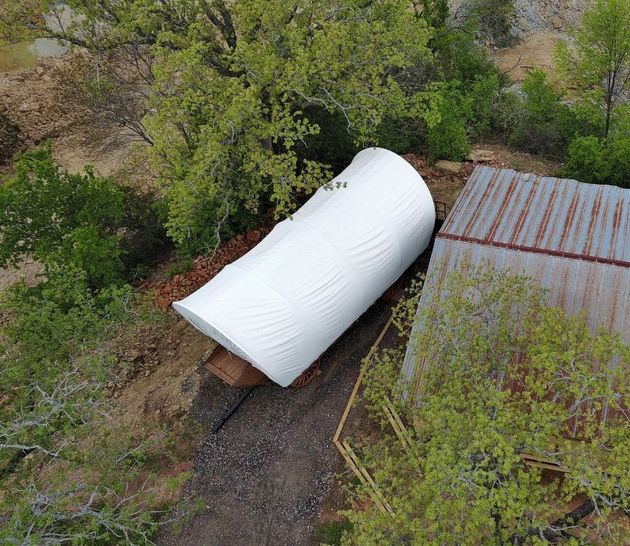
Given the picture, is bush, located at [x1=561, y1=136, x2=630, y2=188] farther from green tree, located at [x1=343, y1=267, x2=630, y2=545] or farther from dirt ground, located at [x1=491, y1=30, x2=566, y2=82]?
dirt ground, located at [x1=491, y1=30, x2=566, y2=82]

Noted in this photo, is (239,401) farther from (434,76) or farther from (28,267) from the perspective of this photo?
(434,76)

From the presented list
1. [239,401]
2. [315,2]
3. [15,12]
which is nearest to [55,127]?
[15,12]

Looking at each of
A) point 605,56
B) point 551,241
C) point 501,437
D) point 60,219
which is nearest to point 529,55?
point 605,56

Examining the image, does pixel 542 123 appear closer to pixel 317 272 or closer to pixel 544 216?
pixel 544 216

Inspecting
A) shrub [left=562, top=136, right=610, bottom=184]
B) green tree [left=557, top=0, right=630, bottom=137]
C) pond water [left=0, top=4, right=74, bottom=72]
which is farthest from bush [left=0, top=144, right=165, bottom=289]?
pond water [left=0, top=4, right=74, bottom=72]

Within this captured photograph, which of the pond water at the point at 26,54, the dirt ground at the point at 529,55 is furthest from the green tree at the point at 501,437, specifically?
the pond water at the point at 26,54

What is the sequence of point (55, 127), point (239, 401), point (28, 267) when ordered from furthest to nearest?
point (55, 127), point (28, 267), point (239, 401)

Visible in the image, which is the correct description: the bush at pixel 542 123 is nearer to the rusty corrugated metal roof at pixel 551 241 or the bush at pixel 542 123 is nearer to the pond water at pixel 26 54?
the rusty corrugated metal roof at pixel 551 241
